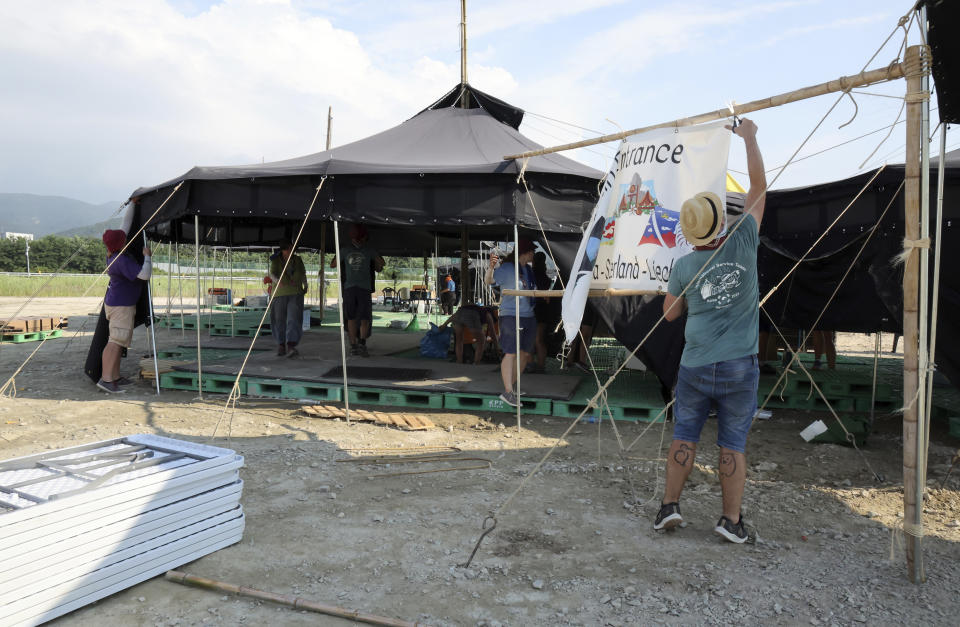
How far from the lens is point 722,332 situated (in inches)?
130

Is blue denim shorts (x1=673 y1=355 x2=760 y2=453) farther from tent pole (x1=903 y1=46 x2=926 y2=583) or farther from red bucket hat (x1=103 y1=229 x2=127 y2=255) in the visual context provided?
red bucket hat (x1=103 y1=229 x2=127 y2=255)

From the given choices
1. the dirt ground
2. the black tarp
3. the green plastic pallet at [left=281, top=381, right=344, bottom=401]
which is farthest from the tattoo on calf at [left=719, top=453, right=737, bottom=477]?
the green plastic pallet at [left=281, top=381, right=344, bottom=401]

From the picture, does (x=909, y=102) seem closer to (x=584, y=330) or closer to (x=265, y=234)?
(x=584, y=330)

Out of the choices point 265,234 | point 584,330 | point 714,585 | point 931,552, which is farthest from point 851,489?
point 265,234

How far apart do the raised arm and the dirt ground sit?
1.82 meters

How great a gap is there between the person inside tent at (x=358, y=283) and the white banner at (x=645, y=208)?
4778mm

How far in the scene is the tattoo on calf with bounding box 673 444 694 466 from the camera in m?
3.48

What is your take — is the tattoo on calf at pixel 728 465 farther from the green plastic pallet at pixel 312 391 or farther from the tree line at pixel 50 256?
the tree line at pixel 50 256

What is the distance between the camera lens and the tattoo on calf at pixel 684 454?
11.4 feet

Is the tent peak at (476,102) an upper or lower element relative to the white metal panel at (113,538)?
upper

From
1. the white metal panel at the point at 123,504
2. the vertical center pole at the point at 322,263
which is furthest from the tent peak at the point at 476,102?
the white metal panel at the point at 123,504

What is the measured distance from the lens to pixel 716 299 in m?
3.33

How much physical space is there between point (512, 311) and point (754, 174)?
→ 314cm

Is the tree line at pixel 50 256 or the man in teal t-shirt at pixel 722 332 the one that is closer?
the man in teal t-shirt at pixel 722 332
